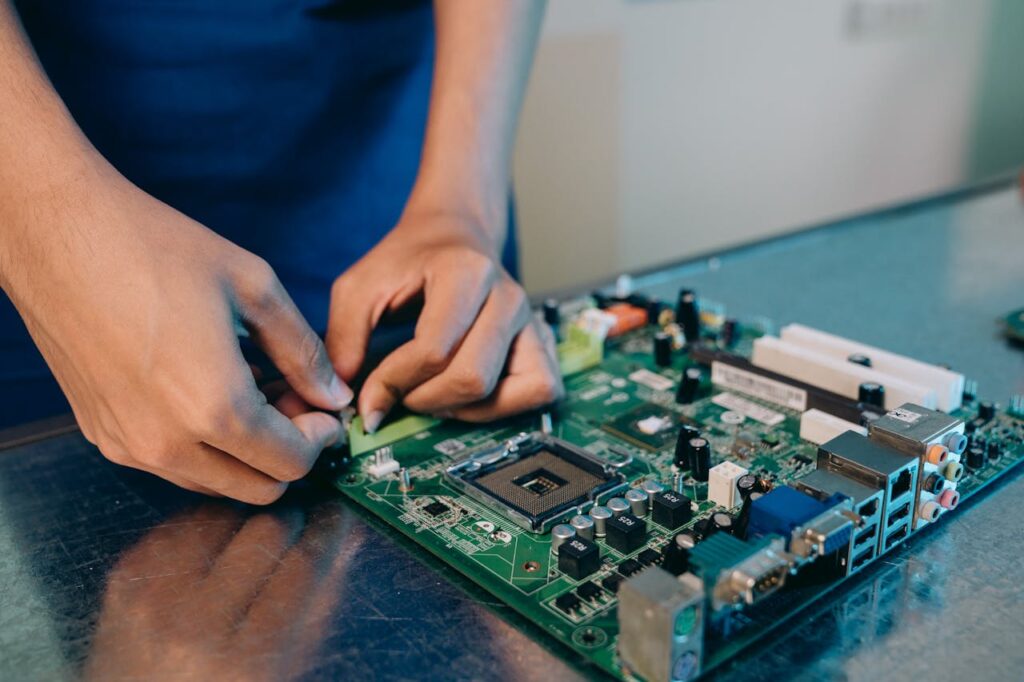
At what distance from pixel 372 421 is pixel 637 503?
1.65 feet

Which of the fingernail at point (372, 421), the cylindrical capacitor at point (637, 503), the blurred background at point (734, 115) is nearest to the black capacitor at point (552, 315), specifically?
the fingernail at point (372, 421)

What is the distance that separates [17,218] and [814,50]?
171 inches

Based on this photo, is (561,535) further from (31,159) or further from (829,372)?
(31,159)

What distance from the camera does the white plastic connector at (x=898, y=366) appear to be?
1.59 m

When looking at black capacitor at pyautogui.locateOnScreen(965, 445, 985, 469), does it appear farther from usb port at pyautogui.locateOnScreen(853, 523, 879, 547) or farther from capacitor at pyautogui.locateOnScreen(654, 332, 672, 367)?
capacitor at pyautogui.locateOnScreen(654, 332, 672, 367)

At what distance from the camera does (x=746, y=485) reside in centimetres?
127

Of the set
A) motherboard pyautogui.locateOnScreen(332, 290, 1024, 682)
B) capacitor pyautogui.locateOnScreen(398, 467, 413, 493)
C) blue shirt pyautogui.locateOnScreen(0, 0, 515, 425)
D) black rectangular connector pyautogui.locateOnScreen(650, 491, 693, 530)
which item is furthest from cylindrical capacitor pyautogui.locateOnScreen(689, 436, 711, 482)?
blue shirt pyautogui.locateOnScreen(0, 0, 515, 425)

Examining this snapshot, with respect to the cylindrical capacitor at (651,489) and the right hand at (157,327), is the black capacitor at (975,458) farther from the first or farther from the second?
the right hand at (157,327)

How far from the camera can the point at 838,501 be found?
1.14 meters

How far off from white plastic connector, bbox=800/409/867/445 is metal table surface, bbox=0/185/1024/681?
214mm

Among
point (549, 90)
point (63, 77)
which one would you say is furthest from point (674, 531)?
point (549, 90)

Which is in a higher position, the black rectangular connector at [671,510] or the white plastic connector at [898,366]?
the white plastic connector at [898,366]

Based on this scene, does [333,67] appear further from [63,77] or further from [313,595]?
[313,595]

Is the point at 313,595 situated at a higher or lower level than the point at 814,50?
lower
